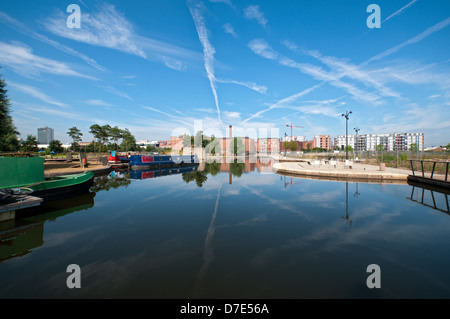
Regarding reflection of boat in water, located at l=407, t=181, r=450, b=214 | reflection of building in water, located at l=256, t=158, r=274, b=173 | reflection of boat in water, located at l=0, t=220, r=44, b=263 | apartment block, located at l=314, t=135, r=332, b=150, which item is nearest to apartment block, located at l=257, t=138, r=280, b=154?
apartment block, located at l=314, t=135, r=332, b=150

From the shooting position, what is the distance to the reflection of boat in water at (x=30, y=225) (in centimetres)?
624

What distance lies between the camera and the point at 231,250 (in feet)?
19.2

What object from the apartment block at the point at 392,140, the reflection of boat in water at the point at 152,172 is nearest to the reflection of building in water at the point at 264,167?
the reflection of boat in water at the point at 152,172

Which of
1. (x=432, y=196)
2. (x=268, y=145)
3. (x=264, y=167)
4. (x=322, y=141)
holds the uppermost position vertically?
(x=322, y=141)

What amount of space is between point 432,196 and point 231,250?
13.6 meters

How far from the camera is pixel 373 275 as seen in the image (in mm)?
4586

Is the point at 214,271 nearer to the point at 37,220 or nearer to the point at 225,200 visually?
the point at 225,200

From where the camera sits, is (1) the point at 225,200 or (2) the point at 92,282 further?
(1) the point at 225,200

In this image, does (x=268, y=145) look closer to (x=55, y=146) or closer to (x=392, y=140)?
(x=55, y=146)

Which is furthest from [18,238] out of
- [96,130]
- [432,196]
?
[96,130]

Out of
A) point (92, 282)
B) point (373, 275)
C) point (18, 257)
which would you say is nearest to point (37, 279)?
point (92, 282)

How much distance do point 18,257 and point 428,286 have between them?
9.80 meters

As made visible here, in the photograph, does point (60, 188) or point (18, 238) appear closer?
point (18, 238)

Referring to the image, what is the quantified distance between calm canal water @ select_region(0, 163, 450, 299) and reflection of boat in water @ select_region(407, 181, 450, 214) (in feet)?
0.76
